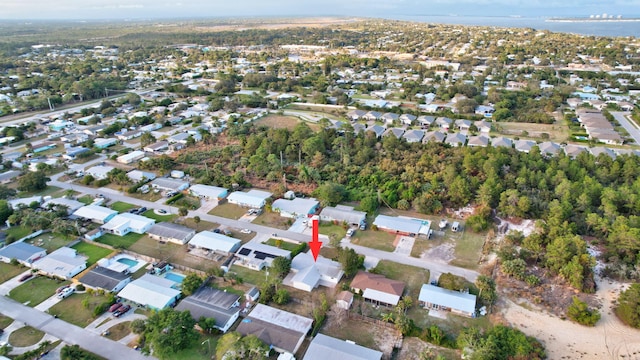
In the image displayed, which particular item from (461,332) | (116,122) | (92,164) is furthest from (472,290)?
(116,122)

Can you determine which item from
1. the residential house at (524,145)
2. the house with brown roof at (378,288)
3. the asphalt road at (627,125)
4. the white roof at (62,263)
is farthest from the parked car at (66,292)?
the asphalt road at (627,125)

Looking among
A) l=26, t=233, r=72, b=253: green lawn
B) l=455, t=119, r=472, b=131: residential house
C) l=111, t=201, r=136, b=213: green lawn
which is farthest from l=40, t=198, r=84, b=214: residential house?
l=455, t=119, r=472, b=131: residential house

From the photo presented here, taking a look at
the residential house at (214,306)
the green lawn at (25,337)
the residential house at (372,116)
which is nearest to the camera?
the green lawn at (25,337)

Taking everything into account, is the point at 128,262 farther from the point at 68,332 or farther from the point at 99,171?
the point at 99,171

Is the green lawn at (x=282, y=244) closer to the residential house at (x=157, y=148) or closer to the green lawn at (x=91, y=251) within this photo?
the green lawn at (x=91, y=251)

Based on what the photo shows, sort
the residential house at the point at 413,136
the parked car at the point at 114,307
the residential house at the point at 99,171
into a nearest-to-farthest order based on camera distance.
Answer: the parked car at the point at 114,307
the residential house at the point at 99,171
the residential house at the point at 413,136

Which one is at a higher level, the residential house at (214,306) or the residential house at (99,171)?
the residential house at (99,171)
